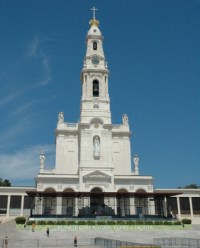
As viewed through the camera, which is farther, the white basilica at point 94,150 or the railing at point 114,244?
the white basilica at point 94,150

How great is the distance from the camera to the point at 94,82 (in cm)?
7419

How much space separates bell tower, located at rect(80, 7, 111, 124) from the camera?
7050cm

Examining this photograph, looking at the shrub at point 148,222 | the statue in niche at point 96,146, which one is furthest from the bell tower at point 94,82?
the shrub at point 148,222

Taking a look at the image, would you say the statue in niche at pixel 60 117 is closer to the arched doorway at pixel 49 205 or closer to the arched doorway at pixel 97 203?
the arched doorway at pixel 97 203

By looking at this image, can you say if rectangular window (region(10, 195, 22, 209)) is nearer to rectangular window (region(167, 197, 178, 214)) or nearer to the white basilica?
the white basilica

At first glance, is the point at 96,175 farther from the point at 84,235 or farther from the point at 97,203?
the point at 84,235

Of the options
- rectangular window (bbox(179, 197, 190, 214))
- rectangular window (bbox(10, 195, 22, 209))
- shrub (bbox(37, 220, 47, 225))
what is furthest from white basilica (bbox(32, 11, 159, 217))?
shrub (bbox(37, 220, 47, 225))

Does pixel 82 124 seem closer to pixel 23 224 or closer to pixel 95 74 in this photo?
pixel 95 74

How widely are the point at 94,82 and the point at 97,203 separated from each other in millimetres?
26302

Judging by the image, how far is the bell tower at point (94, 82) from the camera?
7050cm

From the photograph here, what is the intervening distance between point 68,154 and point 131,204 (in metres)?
16.7

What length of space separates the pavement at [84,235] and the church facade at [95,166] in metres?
10.8

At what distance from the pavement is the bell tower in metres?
29.7

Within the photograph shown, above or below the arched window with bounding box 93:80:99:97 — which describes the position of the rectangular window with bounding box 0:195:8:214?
below
